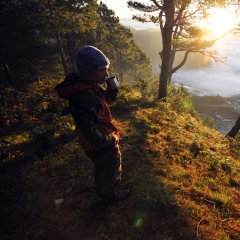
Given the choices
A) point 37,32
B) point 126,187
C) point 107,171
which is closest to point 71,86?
point 107,171

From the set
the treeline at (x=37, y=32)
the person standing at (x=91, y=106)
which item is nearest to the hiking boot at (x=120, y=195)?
the person standing at (x=91, y=106)

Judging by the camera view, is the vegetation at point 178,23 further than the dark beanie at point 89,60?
Yes

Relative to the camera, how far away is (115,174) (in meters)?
3.04

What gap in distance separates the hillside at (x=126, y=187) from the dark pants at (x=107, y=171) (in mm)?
589

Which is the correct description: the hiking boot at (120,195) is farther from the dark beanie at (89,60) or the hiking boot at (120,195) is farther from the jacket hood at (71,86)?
the dark beanie at (89,60)

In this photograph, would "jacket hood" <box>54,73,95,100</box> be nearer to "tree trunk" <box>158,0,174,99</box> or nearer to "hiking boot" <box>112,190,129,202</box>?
"hiking boot" <box>112,190,129,202</box>

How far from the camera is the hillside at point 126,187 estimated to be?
3.03 meters

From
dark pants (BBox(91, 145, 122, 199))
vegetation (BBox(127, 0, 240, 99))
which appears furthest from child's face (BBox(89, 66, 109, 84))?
vegetation (BBox(127, 0, 240, 99))

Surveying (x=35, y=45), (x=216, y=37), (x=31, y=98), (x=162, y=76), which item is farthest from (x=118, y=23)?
(x=31, y=98)

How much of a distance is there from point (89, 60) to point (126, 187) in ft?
9.06

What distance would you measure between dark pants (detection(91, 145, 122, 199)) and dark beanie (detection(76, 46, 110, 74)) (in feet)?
4.31

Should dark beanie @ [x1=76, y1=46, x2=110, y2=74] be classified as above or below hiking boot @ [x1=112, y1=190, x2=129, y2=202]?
above

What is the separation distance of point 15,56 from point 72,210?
20.9 meters

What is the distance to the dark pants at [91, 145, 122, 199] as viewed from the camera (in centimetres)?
289
